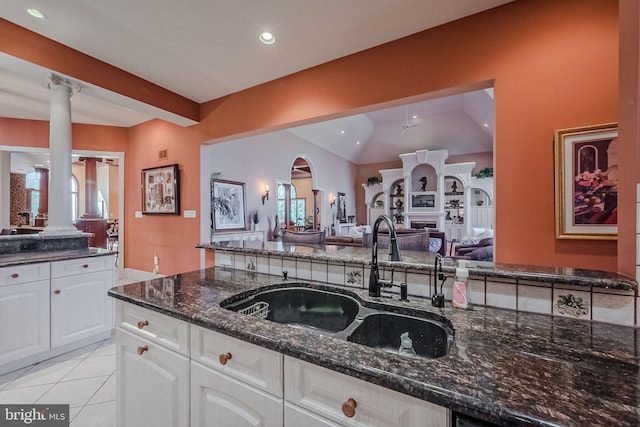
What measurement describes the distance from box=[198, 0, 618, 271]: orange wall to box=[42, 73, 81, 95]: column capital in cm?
289

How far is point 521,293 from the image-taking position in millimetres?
1096

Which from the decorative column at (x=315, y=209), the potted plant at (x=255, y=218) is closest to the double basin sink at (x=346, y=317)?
the potted plant at (x=255, y=218)

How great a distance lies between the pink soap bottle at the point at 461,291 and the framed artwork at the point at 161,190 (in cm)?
393

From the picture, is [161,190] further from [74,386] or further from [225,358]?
[225,358]

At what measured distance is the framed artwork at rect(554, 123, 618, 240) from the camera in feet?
5.79

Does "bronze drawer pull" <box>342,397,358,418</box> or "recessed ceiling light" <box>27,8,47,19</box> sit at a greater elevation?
"recessed ceiling light" <box>27,8,47,19</box>

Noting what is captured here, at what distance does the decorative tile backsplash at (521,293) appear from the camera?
965mm

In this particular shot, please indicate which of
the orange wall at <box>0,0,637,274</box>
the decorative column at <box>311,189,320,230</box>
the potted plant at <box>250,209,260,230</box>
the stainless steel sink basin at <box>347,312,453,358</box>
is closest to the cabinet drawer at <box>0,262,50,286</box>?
the orange wall at <box>0,0,637,274</box>

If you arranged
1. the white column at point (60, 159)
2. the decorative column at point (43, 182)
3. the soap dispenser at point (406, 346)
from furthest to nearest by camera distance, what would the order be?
1. the decorative column at point (43, 182)
2. the white column at point (60, 159)
3. the soap dispenser at point (406, 346)

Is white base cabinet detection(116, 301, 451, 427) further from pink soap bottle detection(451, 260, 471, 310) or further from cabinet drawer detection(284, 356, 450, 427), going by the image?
pink soap bottle detection(451, 260, 471, 310)

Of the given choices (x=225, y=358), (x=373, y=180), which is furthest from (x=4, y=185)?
(x=373, y=180)

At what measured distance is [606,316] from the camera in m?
0.98

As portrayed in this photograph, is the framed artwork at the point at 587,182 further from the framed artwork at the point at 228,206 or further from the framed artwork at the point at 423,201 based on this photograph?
the framed artwork at the point at 423,201

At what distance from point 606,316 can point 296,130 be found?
21.1ft
